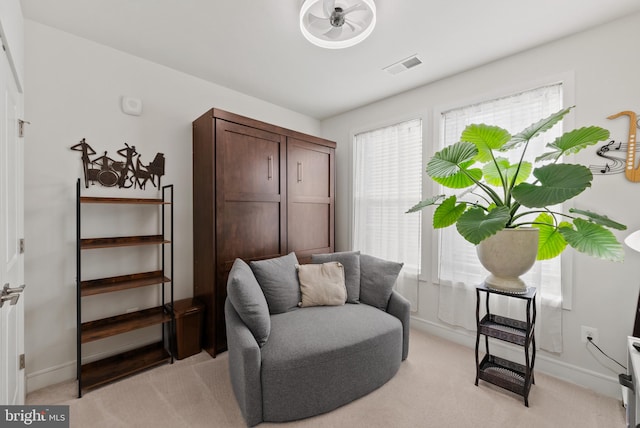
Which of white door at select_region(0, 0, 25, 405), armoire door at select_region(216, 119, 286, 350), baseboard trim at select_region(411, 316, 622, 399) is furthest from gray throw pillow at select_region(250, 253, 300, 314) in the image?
baseboard trim at select_region(411, 316, 622, 399)

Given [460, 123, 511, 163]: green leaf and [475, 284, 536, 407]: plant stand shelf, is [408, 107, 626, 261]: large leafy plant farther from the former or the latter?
[475, 284, 536, 407]: plant stand shelf

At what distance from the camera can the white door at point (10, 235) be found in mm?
1281

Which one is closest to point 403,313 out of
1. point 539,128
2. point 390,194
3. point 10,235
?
point 390,194

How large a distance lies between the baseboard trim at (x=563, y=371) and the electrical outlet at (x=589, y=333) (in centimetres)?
22

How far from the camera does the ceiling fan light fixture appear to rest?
1.57 m

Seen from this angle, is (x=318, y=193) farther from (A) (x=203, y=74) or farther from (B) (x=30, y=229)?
(B) (x=30, y=229)

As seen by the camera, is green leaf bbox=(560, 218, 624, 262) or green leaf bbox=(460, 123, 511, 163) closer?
green leaf bbox=(560, 218, 624, 262)

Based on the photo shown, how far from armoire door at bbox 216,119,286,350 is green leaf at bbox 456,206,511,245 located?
1788 millimetres

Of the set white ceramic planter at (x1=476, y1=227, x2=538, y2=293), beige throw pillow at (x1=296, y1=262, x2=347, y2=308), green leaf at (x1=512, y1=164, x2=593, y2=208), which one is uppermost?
green leaf at (x1=512, y1=164, x2=593, y2=208)

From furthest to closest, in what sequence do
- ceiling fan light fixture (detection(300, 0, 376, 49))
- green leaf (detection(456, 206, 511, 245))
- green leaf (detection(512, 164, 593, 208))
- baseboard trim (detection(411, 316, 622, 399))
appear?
baseboard trim (detection(411, 316, 622, 399))
ceiling fan light fixture (detection(300, 0, 376, 49))
green leaf (detection(456, 206, 511, 245))
green leaf (detection(512, 164, 593, 208))

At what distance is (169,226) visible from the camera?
2.52 meters

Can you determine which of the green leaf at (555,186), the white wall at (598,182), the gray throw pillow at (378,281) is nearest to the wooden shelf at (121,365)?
the gray throw pillow at (378,281)

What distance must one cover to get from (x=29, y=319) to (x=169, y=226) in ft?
3.55

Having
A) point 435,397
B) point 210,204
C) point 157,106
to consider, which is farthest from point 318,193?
point 435,397
